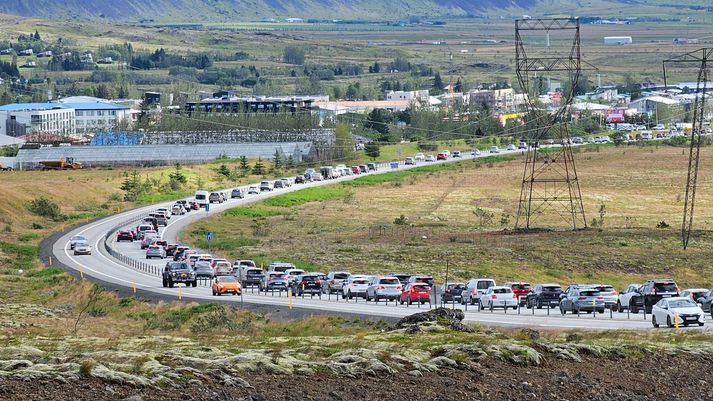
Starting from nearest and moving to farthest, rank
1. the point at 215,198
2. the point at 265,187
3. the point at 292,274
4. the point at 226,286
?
the point at 226,286 → the point at 292,274 → the point at 215,198 → the point at 265,187

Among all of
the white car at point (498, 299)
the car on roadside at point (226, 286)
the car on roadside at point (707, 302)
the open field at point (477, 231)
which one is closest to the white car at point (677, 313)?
the car on roadside at point (707, 302)

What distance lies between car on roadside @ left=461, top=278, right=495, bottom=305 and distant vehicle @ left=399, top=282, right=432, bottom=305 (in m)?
1.34

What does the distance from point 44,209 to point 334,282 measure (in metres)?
59.4

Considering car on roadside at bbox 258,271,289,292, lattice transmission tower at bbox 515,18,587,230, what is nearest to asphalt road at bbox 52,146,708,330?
car on roadside at bbox 258,271,289,292

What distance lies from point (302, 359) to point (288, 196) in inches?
4000

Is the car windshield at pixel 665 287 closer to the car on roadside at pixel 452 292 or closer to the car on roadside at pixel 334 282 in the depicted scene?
the car on roadside at pixel 452 292

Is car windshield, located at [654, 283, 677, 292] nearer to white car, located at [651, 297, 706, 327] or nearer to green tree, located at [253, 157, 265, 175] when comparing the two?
white car, located at [651, 297, 706, 327]

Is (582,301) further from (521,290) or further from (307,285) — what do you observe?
(307,285)

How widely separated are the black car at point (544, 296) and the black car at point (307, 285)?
1087cm

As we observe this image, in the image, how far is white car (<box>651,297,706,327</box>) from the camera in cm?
4562

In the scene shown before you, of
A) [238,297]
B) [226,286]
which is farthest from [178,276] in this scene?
[238,297]

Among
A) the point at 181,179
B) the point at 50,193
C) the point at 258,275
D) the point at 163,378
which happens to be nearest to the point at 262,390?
the point at 163,378

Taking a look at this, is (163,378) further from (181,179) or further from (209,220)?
(181,179)

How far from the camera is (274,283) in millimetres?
65500
